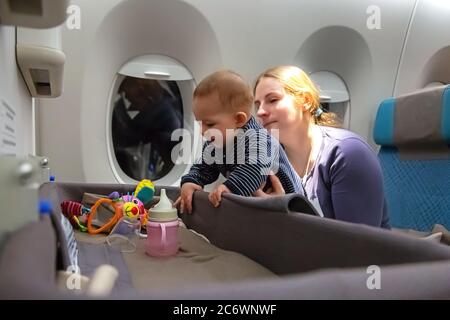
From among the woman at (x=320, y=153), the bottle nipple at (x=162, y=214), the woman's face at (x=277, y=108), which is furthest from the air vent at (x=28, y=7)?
the woman's face at (x=277, y=108)

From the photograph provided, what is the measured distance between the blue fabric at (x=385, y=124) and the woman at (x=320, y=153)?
0.57m

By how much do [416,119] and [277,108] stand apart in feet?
2.61

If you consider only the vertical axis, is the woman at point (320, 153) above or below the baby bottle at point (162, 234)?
above

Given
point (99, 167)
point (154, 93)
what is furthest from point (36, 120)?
point (154, 93)

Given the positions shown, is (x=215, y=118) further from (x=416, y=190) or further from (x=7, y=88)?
(x=416, y=190)

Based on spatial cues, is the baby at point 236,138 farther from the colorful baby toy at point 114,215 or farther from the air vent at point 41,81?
the air vent at point 41,81

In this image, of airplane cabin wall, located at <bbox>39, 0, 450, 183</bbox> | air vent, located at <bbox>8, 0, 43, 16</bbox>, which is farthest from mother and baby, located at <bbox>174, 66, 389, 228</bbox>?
airplane cabin wall, located at <bbox>39, 0, 450, 183</bbox>

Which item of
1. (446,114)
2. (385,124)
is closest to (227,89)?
(446,114)

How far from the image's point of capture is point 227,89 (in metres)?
1.01

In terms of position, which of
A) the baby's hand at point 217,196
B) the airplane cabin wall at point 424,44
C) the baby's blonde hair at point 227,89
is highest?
the airplane cabin wall at point 424,44

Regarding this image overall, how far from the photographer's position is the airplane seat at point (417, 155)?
60.4 inches
